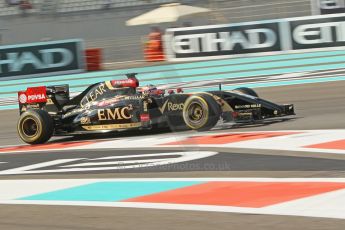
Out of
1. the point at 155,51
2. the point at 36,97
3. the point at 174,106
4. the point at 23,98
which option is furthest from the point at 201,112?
the point at 155,51

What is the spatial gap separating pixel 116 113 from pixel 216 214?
6.40m

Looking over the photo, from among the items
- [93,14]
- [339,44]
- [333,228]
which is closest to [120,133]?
[333,228]

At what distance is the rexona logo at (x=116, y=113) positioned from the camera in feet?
38.7

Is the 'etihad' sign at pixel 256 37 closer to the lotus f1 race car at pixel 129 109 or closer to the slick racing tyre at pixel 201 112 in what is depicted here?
the lotus f1 race car at pixel 129 109

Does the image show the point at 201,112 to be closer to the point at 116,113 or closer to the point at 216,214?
the point at 116,113

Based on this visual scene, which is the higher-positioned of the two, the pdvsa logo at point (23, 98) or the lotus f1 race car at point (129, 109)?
the pdvsa logo at point (23, 98)

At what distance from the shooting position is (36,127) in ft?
40.8

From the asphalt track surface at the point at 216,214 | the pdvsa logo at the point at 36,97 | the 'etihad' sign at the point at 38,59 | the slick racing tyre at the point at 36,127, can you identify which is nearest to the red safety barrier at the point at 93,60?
the 'etihad' sign at the point at 38,59

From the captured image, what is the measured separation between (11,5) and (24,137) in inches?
858

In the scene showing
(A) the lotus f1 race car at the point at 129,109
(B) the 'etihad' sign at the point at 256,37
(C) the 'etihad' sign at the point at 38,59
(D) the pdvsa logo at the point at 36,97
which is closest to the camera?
(A) the lotus f1 race car at the point at 129,109

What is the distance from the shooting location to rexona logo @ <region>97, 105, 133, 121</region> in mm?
11781

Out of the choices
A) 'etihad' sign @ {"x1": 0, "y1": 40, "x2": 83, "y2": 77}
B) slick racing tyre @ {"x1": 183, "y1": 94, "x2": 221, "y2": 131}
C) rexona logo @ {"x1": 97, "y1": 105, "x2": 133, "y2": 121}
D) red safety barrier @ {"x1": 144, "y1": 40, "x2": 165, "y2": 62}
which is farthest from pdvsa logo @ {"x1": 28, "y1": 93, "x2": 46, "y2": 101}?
red safety barrier @ {"x1": 144, "y1": 40, "x2": 165, "y2": 62}

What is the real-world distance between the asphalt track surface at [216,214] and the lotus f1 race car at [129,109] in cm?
34

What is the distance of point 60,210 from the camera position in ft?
20.8
